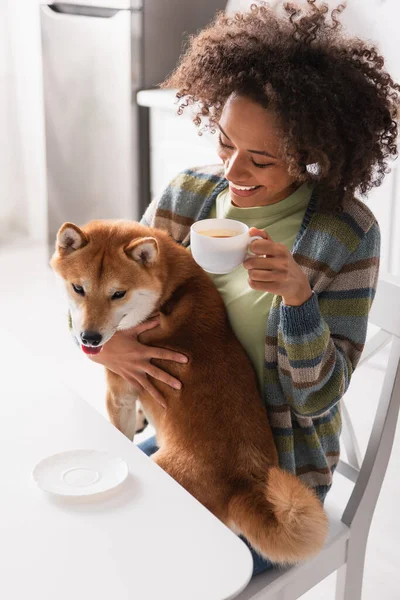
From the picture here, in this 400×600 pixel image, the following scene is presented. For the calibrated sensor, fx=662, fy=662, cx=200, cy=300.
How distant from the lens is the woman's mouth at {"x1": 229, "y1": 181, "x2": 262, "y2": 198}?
4.11 ft

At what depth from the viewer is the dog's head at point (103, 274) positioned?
3.89ft

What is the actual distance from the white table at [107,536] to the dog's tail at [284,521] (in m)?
0.15

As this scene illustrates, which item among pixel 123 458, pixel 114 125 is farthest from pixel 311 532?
pixel 114 125

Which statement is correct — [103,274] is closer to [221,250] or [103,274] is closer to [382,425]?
[221,250]

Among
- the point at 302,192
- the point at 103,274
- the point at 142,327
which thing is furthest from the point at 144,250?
the point at 302,192

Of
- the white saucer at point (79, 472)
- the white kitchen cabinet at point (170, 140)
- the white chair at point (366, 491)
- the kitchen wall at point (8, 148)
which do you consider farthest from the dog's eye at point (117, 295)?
the kitchen wall at point (8, 148)

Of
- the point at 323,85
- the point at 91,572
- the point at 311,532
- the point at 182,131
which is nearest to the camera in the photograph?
the point at 91,572

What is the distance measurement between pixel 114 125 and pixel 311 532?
9.27 ft

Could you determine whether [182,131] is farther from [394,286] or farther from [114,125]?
[394,286]

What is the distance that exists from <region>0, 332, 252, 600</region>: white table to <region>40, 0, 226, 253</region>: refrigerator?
260 centimetres

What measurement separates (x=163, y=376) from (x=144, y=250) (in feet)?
0.77

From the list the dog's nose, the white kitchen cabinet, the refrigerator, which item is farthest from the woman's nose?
the refrigerator

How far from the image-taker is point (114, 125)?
3408 mm

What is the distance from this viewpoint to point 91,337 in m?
1.17
